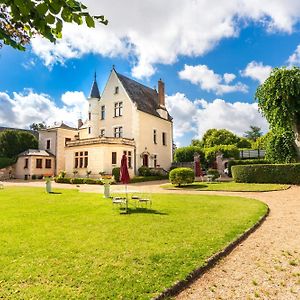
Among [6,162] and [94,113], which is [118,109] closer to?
[94,113]

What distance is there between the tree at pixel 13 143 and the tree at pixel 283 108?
33475mm

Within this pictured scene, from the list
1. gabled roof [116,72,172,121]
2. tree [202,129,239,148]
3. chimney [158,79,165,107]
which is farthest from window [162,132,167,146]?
tree [202,129,239,148]

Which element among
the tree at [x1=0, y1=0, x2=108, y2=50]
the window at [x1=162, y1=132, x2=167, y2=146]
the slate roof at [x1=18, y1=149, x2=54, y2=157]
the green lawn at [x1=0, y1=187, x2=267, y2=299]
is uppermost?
the window at [x1=162, y1=132, x2=167, y2=146]

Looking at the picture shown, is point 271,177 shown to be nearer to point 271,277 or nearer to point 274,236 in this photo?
point 274,236

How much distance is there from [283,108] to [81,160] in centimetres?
2124

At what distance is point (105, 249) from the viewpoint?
569 centimetres

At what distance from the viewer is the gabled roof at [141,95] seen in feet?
111

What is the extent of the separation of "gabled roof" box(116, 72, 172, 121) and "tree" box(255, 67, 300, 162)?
14.2 meters

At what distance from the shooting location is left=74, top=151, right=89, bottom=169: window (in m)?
30.7

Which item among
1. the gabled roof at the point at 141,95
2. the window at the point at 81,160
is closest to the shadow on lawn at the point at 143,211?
the window at the point at 81,160

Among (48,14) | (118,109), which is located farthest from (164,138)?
Answer: (48,14)

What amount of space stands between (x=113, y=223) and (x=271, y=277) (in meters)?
4.73

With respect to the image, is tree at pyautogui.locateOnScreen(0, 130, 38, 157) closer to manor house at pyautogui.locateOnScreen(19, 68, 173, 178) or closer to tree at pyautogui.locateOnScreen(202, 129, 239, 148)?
manor house at pyautogui.locateOnScreen(19, 68, 173, 178)

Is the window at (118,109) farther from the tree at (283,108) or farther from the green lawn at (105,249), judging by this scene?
the green lawn at (105,249)
